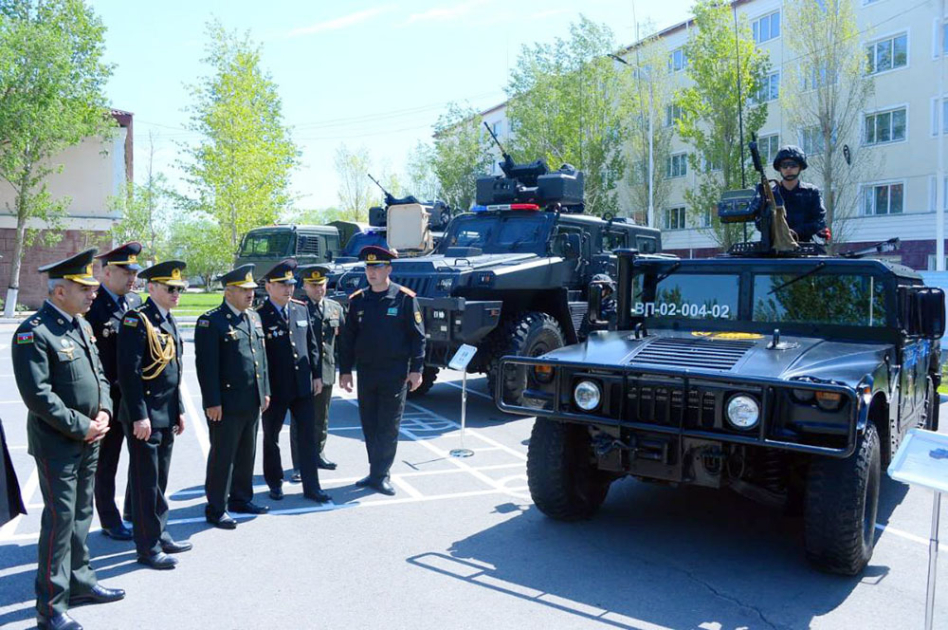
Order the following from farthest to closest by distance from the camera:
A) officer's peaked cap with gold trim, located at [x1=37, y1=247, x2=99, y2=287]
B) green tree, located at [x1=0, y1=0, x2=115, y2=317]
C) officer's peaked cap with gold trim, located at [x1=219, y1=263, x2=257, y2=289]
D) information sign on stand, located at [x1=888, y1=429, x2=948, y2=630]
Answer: green tree, located at [x1=0, y1=0, x2=115, y2=317], officer's peaked cap with gold trim, located at [x1=219, y1=263, x2=257, y2=289], officer's peaked cap with gold trim, located at [x1=37, y1=247, x2=99, y2=287], information sign on stand, located at [x1=888, y1=429, x2=948, y2=630]

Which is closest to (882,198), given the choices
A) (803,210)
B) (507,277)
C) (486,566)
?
(507,277)

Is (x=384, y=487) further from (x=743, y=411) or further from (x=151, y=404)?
(x=743, y=411)

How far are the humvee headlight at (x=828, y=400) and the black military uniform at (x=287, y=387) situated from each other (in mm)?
3160

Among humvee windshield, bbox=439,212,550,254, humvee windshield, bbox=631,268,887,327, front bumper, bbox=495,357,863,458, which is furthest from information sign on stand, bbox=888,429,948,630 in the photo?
humvee windshield, bbox=439,212,550,254

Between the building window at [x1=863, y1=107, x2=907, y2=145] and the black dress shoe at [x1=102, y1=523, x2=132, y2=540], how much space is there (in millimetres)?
24296

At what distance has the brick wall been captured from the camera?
25281mm

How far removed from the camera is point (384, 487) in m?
5.56

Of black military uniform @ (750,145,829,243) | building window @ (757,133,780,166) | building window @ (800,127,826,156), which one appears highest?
building window @ (757,133,780,166)

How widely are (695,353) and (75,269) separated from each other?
3171mm

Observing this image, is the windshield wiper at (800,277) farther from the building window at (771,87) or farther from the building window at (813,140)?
the building window at (771,87)

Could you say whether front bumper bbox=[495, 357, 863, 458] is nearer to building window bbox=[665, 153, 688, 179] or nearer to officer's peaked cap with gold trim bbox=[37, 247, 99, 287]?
officer's peaked cap with gold trim bbox=[37, 247, 99, 287]


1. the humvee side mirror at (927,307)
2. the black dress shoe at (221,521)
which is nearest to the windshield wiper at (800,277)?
the humvee side mirror at (927,307)

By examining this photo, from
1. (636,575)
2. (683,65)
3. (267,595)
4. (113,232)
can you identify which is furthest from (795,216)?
(683,65)

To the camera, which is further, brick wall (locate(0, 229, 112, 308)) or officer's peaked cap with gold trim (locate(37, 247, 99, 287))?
brick wall (locate(0, 229, 112, 308))
